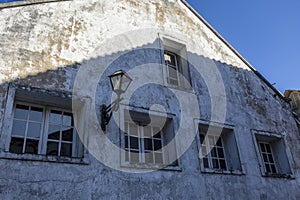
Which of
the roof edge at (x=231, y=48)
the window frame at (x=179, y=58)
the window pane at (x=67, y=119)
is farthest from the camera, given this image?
the roof edge at (x=231, y=48)

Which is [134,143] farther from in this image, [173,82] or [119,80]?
[173,82]

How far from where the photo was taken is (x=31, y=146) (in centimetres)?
448

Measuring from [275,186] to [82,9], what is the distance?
6145mm

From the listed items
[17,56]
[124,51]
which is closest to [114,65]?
[124,51]

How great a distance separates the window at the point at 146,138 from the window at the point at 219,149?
31.9 inches

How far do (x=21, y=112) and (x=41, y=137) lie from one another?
1.92 ft

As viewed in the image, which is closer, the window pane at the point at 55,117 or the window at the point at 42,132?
the window at the point at 42,132

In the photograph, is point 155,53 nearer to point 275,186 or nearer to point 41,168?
point 41,168

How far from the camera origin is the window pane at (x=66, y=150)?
4672 millimetres

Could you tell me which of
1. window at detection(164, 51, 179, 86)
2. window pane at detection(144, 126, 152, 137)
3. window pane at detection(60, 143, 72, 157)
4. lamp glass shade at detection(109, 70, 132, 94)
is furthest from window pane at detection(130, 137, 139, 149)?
window at detection(164, 51, 179, 86)

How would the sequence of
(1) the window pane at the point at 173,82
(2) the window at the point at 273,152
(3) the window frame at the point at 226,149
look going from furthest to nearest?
(2) the window at the point at 273,152, (1) the window pane at the point at 173,82, (3) the window frame at the point at 226,149

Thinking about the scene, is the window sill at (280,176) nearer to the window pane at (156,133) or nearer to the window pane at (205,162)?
the window pane at (205,162)

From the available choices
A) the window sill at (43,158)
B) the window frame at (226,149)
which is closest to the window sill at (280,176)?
the window frame at (226,149)

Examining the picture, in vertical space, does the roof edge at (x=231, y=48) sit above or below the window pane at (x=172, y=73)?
above
